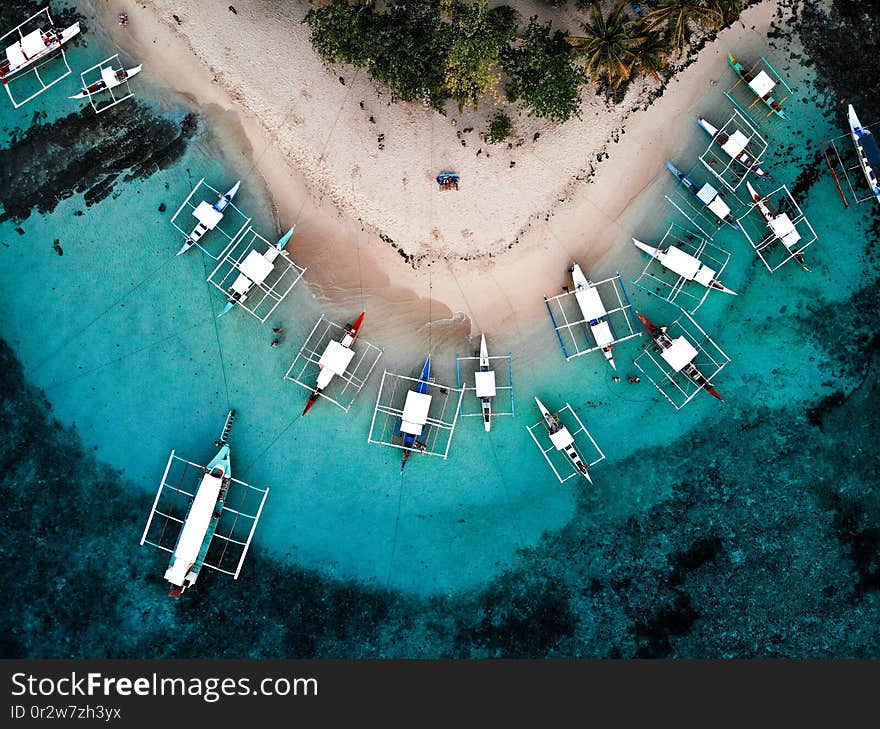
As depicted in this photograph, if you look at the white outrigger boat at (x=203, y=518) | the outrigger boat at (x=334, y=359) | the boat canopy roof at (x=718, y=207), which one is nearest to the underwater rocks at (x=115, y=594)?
the white outrigger boat at (x=203, y=518)

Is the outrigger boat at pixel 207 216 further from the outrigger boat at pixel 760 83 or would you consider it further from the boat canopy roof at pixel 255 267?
the outrigger boat at pixel 760 83

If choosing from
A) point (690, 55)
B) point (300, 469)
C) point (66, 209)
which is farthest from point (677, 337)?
point (66, 209)

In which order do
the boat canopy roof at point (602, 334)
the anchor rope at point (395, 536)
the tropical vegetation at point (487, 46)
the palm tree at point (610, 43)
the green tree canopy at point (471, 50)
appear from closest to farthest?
the green tree canopy at point (471, 50)
the tropical vegetation at point (487, 46)
the palm tree at point (610, 43)
the boat canopy roof at point (602, 334)
the anchor rope at point (395, 536)

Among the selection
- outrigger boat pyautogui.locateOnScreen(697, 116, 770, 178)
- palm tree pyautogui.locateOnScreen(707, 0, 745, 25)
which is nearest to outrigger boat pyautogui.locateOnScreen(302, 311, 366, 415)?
outrigger boat pyautogui.locateOnScreen(697, 116, 770, 178)

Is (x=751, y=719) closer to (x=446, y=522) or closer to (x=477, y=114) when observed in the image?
(x=446, y=522)

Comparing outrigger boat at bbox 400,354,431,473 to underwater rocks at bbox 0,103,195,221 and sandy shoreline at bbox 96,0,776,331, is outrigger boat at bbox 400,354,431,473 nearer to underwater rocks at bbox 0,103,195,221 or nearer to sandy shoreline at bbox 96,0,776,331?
sandy shoreline at bbox 96,0,776,331

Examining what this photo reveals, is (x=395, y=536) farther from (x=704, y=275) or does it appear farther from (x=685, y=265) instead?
A: (x=704, y=275)

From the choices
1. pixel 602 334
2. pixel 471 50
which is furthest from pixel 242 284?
pixel 602 334
